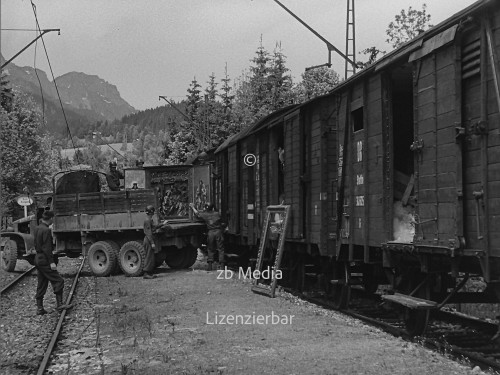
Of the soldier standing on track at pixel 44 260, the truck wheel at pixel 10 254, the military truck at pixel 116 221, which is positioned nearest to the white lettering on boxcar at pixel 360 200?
the soldier standing on track at pixel 44 260

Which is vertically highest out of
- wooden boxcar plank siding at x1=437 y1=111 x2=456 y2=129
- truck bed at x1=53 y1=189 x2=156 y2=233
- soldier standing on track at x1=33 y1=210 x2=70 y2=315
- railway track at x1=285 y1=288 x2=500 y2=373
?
wooden boxcar plank siding at x1=437 y1=111 x2=456 y2=129

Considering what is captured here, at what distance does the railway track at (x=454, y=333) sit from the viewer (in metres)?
6.81

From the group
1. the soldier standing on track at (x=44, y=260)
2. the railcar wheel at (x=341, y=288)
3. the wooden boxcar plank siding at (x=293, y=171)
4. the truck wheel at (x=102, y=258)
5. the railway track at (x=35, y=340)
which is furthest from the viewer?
the truck wheel at (x=102, y=258)

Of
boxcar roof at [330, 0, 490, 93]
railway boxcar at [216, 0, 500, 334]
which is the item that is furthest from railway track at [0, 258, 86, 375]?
boxcar roof at [330, 0, 490, 93]

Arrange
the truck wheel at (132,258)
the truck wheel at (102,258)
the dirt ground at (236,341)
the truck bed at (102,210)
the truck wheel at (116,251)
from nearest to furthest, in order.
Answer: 1. the dirt ground at (236,341)
2. the truck wheel at (132,258)
3. the truck bed at (102,210)
4. the truck wheel at (102,258)
5. the truck wheel at (116,251)

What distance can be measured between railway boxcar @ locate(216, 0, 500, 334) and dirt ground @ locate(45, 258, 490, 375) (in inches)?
33.7

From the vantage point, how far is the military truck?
17.4 metres

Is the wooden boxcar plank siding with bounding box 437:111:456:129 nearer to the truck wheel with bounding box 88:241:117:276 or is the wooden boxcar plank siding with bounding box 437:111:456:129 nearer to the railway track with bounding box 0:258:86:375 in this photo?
the railway track with bounding box 0:258:86:375

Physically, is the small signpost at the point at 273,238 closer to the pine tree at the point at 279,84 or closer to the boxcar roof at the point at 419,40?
the boxcar roof at the point at 419,40

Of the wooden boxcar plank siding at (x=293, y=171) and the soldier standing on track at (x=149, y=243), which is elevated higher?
the wooden boxcar plank siding at (x=293, y=171)

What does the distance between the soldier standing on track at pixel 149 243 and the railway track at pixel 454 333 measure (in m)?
6.73

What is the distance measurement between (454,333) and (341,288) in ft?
9.98

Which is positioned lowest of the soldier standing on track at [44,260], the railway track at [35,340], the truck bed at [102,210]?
the railway track at [35,340]

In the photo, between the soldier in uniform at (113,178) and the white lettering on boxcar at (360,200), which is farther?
the soldier in uniform at (113,178)
